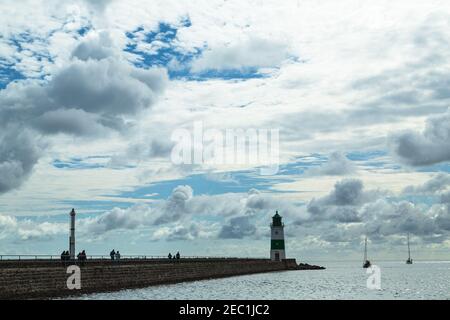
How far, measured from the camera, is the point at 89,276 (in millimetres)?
45156

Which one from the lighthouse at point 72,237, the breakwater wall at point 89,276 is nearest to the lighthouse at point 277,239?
the breakwater wall at point 89,276

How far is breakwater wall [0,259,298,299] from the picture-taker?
36406 mm

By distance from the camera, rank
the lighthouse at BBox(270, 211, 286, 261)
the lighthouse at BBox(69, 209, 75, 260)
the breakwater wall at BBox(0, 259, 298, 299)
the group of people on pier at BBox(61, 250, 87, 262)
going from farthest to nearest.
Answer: the lighthouse at BBox(270, 211, 286, 261), the lighthouse at BBox(69, 209, 75, 260), the group of people on pier at BBox(61, 250, 87, 262), the breakwater wall at BBox(0, 259, 298, 299)

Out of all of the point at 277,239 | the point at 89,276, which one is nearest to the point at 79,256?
the point at 89,276

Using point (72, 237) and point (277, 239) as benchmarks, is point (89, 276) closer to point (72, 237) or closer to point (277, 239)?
point (72, 237)

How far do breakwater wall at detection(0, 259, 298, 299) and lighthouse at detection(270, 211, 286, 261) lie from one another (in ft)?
95.8

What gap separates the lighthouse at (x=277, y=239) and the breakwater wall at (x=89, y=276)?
95.8 feet

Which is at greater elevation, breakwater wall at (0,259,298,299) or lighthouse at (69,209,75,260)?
lighthouse at (69,209,75,260)

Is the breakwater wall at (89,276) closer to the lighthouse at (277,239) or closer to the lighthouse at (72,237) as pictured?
the lighthouse at (72,237)

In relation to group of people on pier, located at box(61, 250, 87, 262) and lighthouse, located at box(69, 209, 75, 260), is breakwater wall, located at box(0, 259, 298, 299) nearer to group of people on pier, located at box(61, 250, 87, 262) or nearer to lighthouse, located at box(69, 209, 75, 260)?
group of people on pier, located at box(61, 250, 87, 262)

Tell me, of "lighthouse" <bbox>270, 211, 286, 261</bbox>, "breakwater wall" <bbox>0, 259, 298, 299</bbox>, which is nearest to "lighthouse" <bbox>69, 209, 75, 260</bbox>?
"breakwater wall" <bbox>0, 259, 298, 299</bbox>
